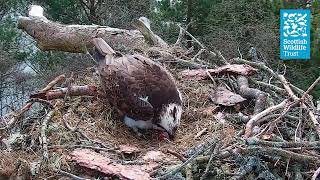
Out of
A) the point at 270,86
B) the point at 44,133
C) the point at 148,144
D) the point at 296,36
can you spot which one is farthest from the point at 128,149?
the point at 296,36

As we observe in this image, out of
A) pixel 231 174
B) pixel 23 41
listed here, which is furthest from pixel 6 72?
pixel 231 174

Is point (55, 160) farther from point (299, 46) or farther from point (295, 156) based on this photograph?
point (299, 46)

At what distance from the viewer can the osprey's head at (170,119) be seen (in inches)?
135

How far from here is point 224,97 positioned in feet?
12.7

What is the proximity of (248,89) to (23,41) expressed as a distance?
5.84 meters

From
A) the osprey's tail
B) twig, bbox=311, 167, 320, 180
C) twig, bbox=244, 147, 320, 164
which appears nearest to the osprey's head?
the osprey's tail

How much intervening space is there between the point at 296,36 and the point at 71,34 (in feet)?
7.46

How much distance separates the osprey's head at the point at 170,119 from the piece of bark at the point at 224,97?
464 mm

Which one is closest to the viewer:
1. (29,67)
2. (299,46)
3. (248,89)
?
(248,89)

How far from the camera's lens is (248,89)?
3.81 metres

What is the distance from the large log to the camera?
200 inches

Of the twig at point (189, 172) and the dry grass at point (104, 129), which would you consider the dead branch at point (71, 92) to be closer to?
the dry grass at point (104, 129)

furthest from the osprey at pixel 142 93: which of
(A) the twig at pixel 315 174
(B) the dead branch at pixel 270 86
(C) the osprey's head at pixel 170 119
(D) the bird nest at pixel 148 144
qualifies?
(A) the twig at pixel 315 174

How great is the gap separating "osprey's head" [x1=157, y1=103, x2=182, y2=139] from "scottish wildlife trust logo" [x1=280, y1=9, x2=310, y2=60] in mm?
2294
